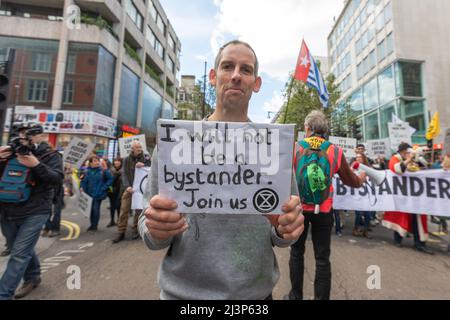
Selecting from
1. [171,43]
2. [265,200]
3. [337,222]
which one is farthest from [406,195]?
[171,43]

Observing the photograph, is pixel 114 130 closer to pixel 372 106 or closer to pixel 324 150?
pixel 324 150

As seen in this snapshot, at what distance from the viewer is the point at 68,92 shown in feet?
61.6

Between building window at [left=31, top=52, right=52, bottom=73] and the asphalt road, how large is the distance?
18.6m

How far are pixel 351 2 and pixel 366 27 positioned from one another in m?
7.24

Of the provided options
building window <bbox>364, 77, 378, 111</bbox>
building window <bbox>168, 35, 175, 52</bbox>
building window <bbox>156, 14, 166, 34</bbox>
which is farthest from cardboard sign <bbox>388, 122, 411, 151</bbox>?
building window <bbox>168, 35, 175, 52</bbox>

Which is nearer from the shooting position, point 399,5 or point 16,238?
point 16,238

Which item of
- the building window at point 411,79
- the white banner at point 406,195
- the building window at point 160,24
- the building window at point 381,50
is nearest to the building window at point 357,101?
the building window at point 381,50

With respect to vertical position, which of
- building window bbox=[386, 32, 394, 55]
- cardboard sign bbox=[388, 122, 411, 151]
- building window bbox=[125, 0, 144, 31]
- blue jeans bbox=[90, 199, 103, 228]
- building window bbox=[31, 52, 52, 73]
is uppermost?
building window bbox=[125, 0, 144, 31]

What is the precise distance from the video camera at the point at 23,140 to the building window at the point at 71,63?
19.5 m

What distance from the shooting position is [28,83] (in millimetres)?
18688

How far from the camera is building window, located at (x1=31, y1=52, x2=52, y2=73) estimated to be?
18.7 m

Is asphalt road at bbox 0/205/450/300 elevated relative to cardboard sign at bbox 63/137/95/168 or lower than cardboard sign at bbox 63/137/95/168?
lower

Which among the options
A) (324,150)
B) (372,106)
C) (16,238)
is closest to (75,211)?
(16,238)

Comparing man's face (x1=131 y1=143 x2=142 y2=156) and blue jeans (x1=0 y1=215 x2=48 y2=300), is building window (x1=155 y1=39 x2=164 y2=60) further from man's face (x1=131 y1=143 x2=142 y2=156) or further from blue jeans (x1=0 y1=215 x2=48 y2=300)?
blue jeans (x1=0 y1=215 x2=48 y2=300)
